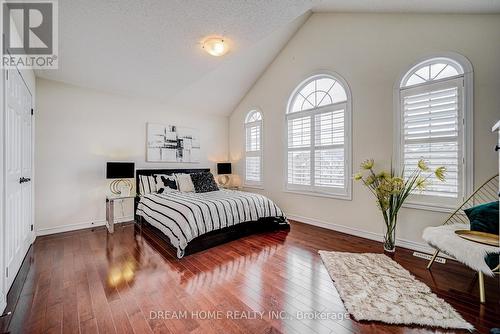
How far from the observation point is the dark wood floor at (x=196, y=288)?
5.09 ft

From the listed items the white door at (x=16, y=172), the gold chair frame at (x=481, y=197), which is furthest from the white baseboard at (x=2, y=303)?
the gold chair frame at (x=481, y=197)

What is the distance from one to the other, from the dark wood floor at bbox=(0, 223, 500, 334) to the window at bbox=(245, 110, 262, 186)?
236cm

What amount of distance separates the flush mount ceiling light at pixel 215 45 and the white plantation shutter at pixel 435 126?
252 centimetres

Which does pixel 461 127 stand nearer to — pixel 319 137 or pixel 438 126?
pixel 438 126

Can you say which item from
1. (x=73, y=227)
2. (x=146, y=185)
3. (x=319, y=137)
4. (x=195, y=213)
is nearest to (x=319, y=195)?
(x=319, y=137)

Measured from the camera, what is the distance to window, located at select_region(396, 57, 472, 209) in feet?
8.41

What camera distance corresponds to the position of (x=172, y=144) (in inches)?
195

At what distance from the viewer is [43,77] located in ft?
11.5

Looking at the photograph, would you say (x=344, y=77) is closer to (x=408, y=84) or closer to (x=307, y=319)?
(x=408, y=84)

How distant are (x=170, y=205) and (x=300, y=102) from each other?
314cm

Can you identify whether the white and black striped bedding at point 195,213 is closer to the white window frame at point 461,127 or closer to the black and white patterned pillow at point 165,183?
the black and white patterned pillow at point 165,183

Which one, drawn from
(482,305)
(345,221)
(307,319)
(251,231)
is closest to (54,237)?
(251,231)

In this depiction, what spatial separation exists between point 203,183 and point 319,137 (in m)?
2.40

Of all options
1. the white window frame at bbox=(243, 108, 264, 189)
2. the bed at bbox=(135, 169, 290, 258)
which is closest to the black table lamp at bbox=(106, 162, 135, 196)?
the bed at bbox=(135, 169, 290, 258)
